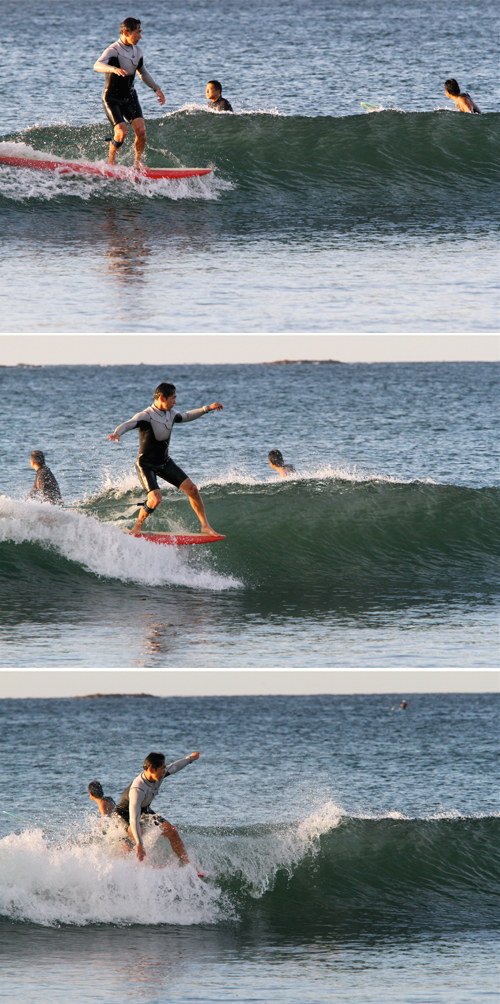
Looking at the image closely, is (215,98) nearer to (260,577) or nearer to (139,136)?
(139,136)

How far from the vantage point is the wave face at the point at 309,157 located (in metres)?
13.0

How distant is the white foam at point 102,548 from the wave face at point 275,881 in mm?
2651

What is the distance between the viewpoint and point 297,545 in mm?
12703

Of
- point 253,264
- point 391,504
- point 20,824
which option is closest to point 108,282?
point 253,264

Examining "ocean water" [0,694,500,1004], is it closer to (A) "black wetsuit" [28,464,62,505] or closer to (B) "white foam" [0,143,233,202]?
(A) "black wetsuit" [28,464,62,505]

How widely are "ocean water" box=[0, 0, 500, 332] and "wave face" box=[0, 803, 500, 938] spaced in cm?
467

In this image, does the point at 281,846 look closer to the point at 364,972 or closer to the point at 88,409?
the point at 364,972

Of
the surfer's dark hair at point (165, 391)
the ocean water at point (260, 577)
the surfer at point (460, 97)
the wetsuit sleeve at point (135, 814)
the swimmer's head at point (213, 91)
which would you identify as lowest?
the wetsuit sleeve at point (135, 814)

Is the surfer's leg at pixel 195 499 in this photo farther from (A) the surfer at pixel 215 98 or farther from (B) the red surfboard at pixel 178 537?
(A) the surfer at pixel 215 98

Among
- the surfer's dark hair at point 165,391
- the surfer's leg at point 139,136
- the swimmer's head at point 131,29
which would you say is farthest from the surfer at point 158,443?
the swimmer's head at point 131,29

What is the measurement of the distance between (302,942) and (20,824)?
5507 mm

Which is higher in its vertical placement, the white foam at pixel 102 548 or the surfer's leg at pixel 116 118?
the surfer's leg at pixel 116 118

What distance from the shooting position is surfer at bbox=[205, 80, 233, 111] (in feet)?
50.1

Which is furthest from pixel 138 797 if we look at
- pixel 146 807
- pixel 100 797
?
pixel 100 797
